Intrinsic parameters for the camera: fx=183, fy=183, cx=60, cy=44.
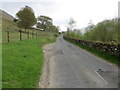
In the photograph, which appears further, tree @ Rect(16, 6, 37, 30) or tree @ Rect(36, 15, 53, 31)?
tree @ Rect(36, 15, 53, 31)

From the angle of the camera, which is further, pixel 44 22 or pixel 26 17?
pixel 44 22

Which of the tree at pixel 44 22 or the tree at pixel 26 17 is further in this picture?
the tree at pixel 44 22

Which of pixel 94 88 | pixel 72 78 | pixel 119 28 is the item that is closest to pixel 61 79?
pixel 72 78

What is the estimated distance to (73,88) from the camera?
267 inches

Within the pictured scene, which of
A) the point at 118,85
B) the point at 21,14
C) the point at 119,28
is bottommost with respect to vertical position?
the point at 118,85

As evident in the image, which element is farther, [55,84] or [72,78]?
[72,78]

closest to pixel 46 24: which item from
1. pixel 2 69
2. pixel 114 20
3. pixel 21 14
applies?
pixel 21 14

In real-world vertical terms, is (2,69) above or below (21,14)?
below

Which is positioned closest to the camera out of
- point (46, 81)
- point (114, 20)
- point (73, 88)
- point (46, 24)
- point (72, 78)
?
point (73, 88)

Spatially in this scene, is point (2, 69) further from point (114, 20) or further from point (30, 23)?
point (30, 23)

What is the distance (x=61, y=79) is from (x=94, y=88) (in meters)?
1.81

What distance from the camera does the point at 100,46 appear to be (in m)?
23.1

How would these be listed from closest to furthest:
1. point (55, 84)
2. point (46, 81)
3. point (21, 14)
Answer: point (55, 84) → point (46, 81) → point (21, 14)

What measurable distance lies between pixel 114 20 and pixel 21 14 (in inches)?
1323
